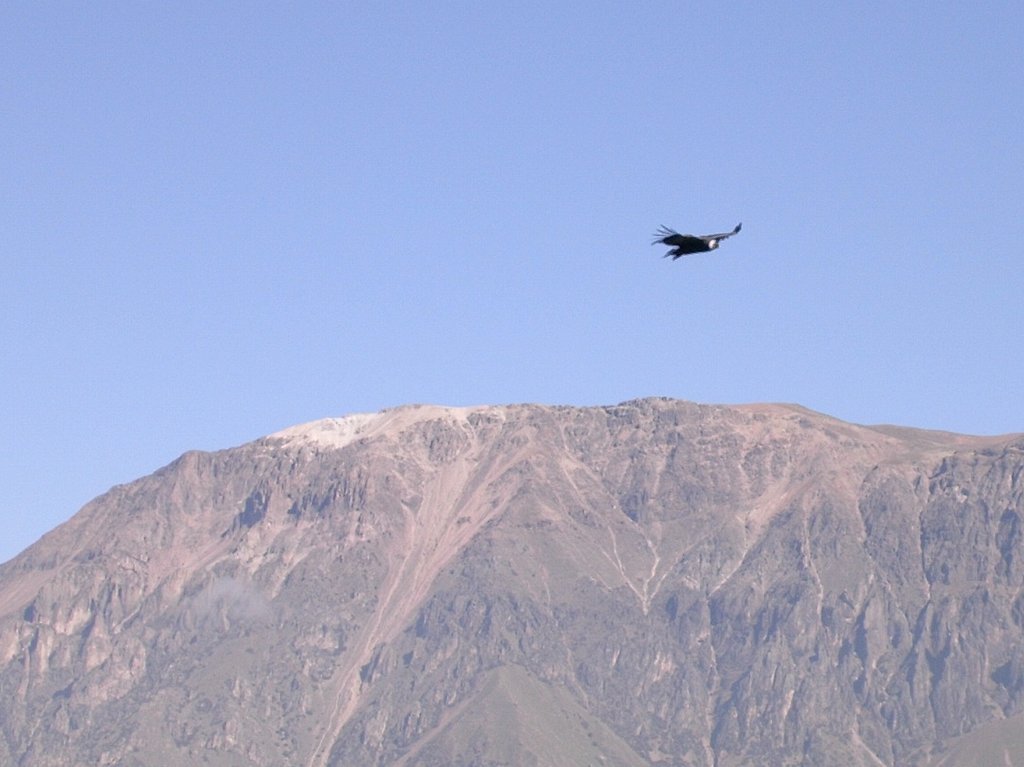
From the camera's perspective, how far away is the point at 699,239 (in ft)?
382
